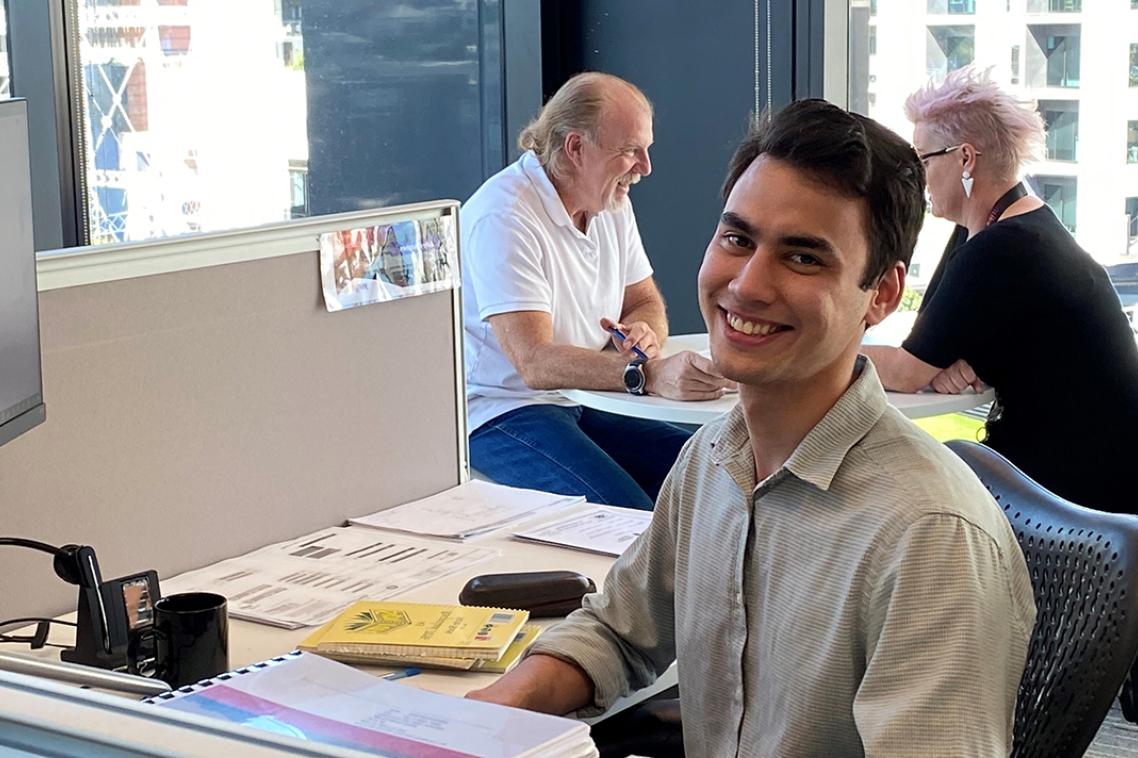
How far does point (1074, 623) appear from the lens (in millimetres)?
1289

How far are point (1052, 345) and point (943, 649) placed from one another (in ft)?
5.76

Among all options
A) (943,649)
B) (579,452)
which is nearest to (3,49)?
(579,452)

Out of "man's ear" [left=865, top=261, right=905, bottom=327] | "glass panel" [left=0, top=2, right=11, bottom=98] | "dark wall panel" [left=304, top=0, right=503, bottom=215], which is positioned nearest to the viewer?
"man's ear" [left=865, top=261, right=905, bottom=327]

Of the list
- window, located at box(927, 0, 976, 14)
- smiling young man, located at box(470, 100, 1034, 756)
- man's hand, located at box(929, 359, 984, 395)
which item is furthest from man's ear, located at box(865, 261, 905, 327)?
window, located at box(927, 0, 976, 14)

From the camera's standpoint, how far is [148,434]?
1809mm

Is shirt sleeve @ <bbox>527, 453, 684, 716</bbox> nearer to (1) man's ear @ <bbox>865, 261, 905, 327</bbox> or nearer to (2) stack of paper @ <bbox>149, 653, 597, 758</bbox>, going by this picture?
(1) man's ear @ <bbox>865, 261, 905, 327</bbox>

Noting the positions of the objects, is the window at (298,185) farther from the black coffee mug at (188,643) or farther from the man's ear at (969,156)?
the black coffee mug at (188,643)

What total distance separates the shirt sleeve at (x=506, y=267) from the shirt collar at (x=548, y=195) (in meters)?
0.09

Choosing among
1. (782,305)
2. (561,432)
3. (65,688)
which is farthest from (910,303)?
(65,688)

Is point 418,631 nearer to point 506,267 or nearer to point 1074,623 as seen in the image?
point 1074,623

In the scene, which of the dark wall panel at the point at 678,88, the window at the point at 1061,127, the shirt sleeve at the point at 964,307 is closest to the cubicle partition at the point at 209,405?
the shirt sleeve at the point at 964,307

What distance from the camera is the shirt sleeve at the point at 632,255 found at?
10.9ft

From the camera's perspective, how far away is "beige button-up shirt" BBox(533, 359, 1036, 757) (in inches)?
44.4

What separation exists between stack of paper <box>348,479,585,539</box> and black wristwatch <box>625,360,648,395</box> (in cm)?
56
